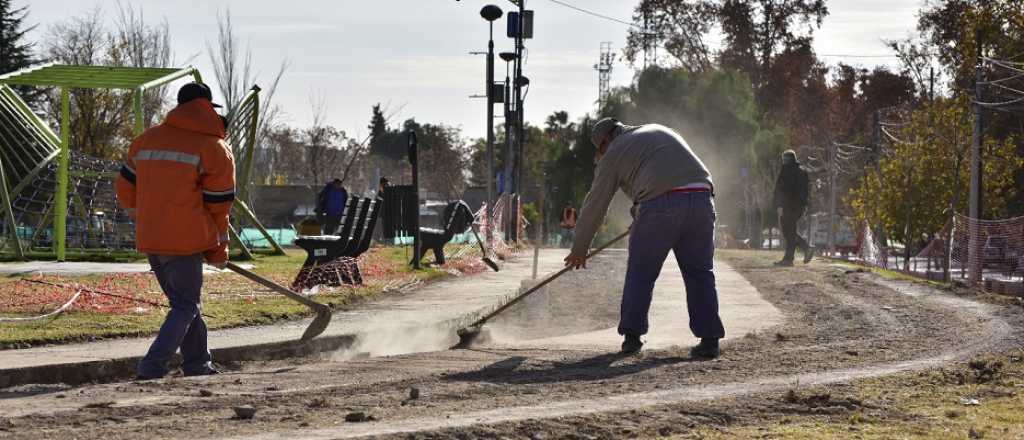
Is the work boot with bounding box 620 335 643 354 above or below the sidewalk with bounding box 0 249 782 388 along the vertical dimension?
above

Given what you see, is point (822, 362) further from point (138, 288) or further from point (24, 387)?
point (138, 288)

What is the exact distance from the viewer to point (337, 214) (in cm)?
2773

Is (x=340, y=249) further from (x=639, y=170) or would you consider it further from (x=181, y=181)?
(x=181, y=181)

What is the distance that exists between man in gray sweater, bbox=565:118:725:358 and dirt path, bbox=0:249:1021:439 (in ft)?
0.89

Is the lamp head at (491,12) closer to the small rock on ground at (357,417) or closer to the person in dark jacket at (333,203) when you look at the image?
the person in dark jacket at (333,203)

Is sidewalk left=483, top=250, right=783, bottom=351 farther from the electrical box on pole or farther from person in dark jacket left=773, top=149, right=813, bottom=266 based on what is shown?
the electrical box on pole

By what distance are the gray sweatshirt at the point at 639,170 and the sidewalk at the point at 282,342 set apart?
7.80 ft

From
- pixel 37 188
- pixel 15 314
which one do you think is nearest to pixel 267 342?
pixel 15 314

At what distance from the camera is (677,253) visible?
10047mm

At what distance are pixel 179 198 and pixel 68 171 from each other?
44.4 feet

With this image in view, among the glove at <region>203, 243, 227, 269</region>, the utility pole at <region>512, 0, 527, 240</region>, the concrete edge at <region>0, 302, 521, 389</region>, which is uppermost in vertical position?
Answer: the utility pole at <region>512, 0, 527, 240</region>

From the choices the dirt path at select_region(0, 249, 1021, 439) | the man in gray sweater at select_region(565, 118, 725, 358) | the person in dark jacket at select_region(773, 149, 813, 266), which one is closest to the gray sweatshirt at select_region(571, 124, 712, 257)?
the man in gray sweater at select_region(565, 118, 725, 358)

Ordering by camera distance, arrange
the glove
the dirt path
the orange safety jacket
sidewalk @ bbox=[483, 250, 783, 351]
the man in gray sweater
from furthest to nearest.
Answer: sidewalk @ bbox=[483, 250, 783, 351]
the man in gray sweater
the glove
the orange safety jacket
the dirt path

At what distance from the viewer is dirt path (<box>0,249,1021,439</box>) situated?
6387 mm
